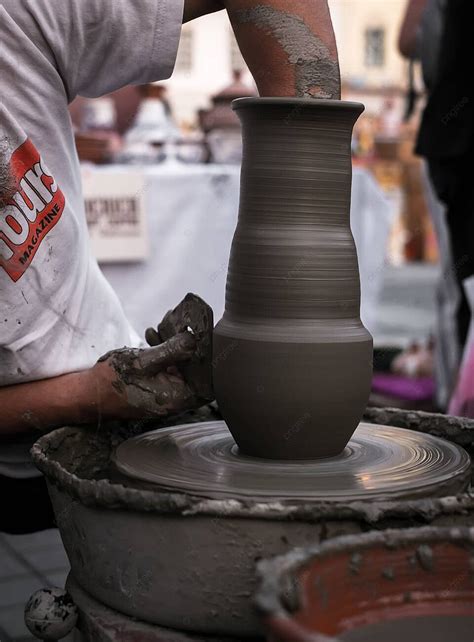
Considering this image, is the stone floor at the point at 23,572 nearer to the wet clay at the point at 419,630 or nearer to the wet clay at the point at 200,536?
the wet clay at the point at 200,536

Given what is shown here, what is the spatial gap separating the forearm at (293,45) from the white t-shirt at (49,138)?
149 millimetres

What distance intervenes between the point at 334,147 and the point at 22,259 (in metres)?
0.51

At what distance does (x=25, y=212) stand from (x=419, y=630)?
34.2 inches

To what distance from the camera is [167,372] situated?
1.51 meters

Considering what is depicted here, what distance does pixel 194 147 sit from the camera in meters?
3.75

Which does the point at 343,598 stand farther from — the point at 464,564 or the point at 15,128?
the point at 15,128

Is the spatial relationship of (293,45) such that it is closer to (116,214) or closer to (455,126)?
(455,126)

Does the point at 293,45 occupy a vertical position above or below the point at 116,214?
above

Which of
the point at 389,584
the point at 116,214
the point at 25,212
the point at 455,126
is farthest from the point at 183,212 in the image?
the point at 389,584

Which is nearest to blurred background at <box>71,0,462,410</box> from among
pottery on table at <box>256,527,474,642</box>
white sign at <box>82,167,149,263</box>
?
white sign at <box>82,167,149,263</box>

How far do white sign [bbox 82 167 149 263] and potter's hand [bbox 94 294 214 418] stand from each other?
169cm

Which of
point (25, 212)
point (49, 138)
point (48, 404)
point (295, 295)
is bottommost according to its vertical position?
point (48, 404)

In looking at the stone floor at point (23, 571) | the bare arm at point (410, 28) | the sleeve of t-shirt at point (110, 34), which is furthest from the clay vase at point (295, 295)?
the bare arm at point (410, 28)

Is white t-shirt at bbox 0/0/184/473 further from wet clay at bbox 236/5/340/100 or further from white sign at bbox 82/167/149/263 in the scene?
white sign at bbox 82/167/149/263
